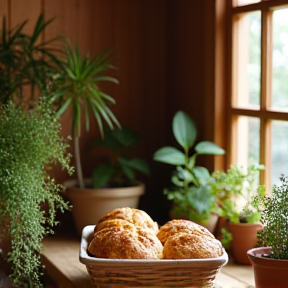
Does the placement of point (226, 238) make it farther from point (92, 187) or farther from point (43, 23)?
point (43, 23)

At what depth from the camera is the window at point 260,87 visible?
2.73m

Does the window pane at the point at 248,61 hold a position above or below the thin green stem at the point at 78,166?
above

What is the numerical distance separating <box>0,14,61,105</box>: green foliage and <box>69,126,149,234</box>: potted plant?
464 mm

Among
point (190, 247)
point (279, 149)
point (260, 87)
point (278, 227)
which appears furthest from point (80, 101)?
point (278, 227)

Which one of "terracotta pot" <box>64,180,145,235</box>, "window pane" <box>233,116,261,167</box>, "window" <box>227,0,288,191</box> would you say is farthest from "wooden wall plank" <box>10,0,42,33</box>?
"window pane" <box>233,116,261,167</box>

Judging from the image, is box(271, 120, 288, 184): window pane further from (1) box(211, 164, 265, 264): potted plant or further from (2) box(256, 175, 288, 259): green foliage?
(2) box(256, 175, 288, 259): green foliage

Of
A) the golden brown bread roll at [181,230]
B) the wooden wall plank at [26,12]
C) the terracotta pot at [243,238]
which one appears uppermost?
the wooden wall plank at [26,12]

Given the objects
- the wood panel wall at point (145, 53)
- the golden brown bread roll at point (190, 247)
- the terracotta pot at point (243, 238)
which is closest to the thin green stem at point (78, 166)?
the wood panel wall at point (145, 53)

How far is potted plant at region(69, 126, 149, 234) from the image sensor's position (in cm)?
316

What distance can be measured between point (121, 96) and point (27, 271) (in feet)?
4.08

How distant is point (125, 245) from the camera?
7.05 ft

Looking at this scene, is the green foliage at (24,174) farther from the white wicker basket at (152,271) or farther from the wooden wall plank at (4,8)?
the wooden wall plank at (4,8)

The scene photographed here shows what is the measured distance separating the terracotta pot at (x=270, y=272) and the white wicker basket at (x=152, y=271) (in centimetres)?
10

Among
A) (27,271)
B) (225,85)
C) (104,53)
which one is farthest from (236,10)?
(27,271)
